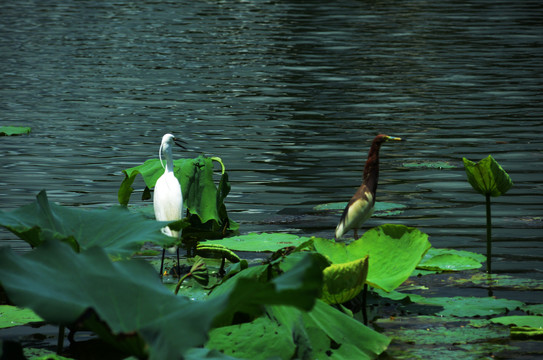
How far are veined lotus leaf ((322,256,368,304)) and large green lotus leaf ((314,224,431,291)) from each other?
0.31m

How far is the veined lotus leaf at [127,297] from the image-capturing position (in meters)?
2.13

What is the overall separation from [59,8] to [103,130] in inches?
1029

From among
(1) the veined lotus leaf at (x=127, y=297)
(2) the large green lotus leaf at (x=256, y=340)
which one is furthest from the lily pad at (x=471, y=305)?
(1) the veined lotus leaf at (x=127, y=297)

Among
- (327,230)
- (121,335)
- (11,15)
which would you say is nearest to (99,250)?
(121,335)

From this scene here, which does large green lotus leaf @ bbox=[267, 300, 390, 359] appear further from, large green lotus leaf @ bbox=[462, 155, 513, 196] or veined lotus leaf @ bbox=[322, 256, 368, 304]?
large green lotus leaf @ bbox=[462, 155, 513, 196]

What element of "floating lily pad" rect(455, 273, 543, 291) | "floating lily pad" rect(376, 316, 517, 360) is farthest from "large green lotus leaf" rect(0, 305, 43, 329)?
"floating lily pad" rect(455, 273, 543, 291)

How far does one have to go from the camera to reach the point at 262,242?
243 inches

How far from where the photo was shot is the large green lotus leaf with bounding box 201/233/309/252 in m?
6.00

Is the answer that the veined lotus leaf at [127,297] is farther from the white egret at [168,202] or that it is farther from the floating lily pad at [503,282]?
the white egret at [168,202]

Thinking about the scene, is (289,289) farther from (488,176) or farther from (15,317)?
(488,176)

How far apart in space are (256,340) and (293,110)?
36.5 ft

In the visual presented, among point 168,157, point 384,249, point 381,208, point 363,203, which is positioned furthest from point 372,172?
point 381,208

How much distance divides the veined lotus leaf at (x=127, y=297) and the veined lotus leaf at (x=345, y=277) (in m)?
1.60

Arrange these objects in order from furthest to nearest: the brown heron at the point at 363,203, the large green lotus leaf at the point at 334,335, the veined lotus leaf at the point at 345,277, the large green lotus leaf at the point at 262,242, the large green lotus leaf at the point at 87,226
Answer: the brown heron at the point at 363,203, the large green lotus leaf at the point at 262,242, the veined lotus leaf at the point at 345,277, the large green lotus leaf at the point at 334,335, the large green lotus leaf at the point at 87,226
